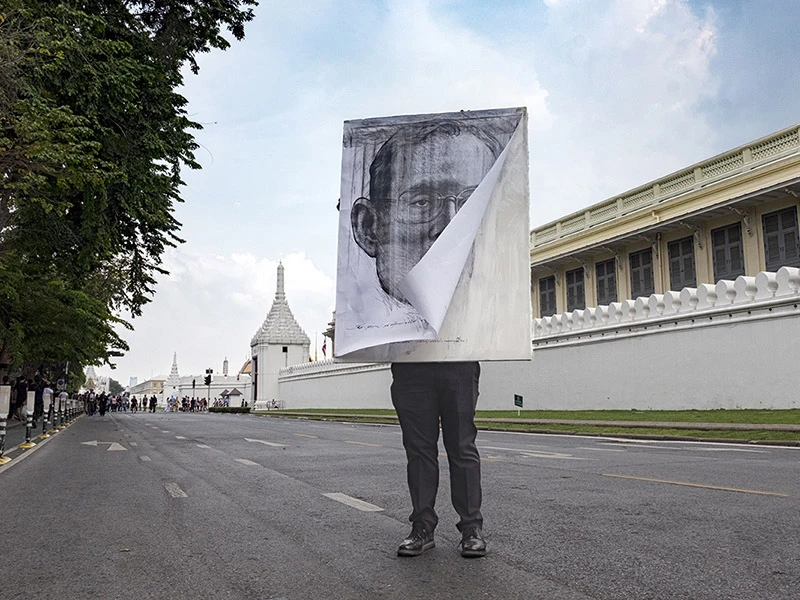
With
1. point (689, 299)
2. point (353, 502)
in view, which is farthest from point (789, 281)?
point (353, 502)

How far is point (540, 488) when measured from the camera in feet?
26.3

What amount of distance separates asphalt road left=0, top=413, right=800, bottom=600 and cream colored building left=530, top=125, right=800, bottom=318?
1980 centimetres

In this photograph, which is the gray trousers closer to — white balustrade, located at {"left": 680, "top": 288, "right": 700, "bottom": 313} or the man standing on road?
the man standing on road

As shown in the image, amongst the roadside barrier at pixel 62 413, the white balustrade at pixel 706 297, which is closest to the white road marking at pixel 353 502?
the white balustrade at pixel 706 297

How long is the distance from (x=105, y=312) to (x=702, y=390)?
21416 mm

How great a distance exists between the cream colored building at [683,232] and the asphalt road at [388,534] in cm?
1980

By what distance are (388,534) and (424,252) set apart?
2140mm

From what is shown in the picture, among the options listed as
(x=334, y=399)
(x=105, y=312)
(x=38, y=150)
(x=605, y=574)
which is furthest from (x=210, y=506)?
(x=334, y=399)

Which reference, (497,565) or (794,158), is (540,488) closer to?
(497,565)

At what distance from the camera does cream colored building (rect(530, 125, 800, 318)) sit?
27703 mm

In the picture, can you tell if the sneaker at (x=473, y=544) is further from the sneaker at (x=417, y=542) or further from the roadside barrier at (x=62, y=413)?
the roadside barrier at (x=62, y=413)

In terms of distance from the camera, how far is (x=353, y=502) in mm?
7180

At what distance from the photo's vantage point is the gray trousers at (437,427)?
4676 mm

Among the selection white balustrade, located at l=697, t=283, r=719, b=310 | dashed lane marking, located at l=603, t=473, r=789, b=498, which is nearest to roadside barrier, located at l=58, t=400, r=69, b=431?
white balustrade, located at l=697, t=283, r=719, b=310
